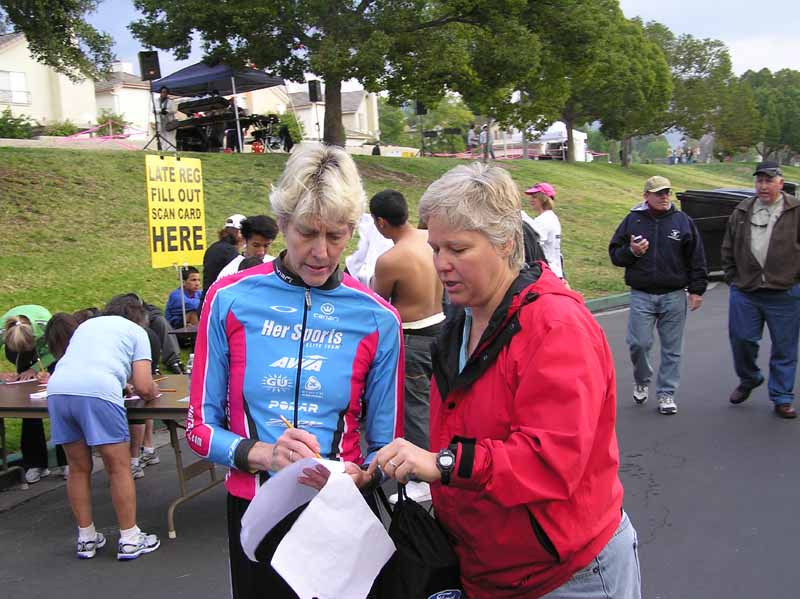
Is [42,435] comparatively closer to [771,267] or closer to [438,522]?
[438,522]

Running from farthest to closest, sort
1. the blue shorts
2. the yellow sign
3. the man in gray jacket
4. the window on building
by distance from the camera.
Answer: the window on building
the yellow sign
the man in gray jacket
the blue shorts

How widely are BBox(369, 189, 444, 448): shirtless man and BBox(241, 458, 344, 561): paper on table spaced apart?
11.0 feet

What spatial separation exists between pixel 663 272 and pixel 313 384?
5.57m

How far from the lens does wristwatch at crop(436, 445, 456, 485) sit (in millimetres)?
1875

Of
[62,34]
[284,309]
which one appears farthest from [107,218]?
[284,309]

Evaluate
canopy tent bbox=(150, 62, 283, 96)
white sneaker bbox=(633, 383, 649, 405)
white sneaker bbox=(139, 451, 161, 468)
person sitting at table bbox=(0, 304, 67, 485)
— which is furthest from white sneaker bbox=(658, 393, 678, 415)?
canopy tent bbox=(150, 62, 283, 96)

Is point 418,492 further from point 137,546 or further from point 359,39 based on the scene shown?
point 359,39

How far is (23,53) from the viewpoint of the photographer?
169ft

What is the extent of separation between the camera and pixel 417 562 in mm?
2055

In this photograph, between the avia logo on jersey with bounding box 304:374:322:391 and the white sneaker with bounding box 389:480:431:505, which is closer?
the avia logo on jersey with bounding box 304:374:322:391

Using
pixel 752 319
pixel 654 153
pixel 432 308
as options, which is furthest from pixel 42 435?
pixel 654 153

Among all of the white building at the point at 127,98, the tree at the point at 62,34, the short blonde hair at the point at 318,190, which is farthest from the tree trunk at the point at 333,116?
the white building at the point at 127,98

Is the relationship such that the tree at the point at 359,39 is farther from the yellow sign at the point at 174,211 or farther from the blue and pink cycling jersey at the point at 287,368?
the blue and pink cycling jersey at the point at 287,368

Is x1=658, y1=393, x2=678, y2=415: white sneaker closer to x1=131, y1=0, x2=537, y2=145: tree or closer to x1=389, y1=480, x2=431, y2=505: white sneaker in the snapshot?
x1=389, y1=480, x2=431, y2=505: white sneaker
